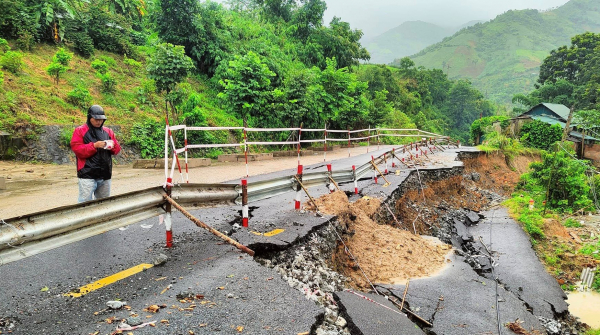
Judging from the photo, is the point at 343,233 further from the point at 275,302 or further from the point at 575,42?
the point at 575,42

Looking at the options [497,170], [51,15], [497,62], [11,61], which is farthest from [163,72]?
[497,62]

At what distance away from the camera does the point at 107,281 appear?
3.04 m

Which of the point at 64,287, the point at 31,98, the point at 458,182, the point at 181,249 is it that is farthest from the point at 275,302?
the point at 458,182

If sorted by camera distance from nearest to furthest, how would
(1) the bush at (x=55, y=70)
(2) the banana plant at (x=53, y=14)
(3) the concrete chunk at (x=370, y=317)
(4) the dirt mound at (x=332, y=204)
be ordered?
1. (3) the concrete chunk at (x=370, y=317)
2. (4) the dirt mound at (x=332, y=204)
3. (1) the bush at (x=55, y=70)
4. (2) the banana plant at (x=53, y=14)

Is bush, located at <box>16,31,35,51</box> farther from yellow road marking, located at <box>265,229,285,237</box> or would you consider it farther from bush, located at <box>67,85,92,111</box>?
yellow road marking, located at <box>265,229,285,237</box>

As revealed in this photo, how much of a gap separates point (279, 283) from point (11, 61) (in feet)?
50.4

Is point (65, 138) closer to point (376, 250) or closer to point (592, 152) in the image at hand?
point (376, 250)

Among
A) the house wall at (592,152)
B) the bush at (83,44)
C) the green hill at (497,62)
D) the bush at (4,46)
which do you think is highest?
the green hill at (497,62)

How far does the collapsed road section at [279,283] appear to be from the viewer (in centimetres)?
257

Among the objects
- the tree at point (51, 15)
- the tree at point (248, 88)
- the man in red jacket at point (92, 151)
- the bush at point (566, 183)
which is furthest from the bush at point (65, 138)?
the bush at point (566, 183)

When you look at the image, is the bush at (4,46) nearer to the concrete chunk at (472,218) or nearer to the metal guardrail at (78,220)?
the metal guardrail at (78,220)

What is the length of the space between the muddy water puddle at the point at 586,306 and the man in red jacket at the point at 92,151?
903cm

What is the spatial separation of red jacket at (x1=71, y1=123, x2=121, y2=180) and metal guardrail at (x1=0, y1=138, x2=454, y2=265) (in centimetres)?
122

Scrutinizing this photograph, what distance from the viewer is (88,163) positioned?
4160 millimetres
